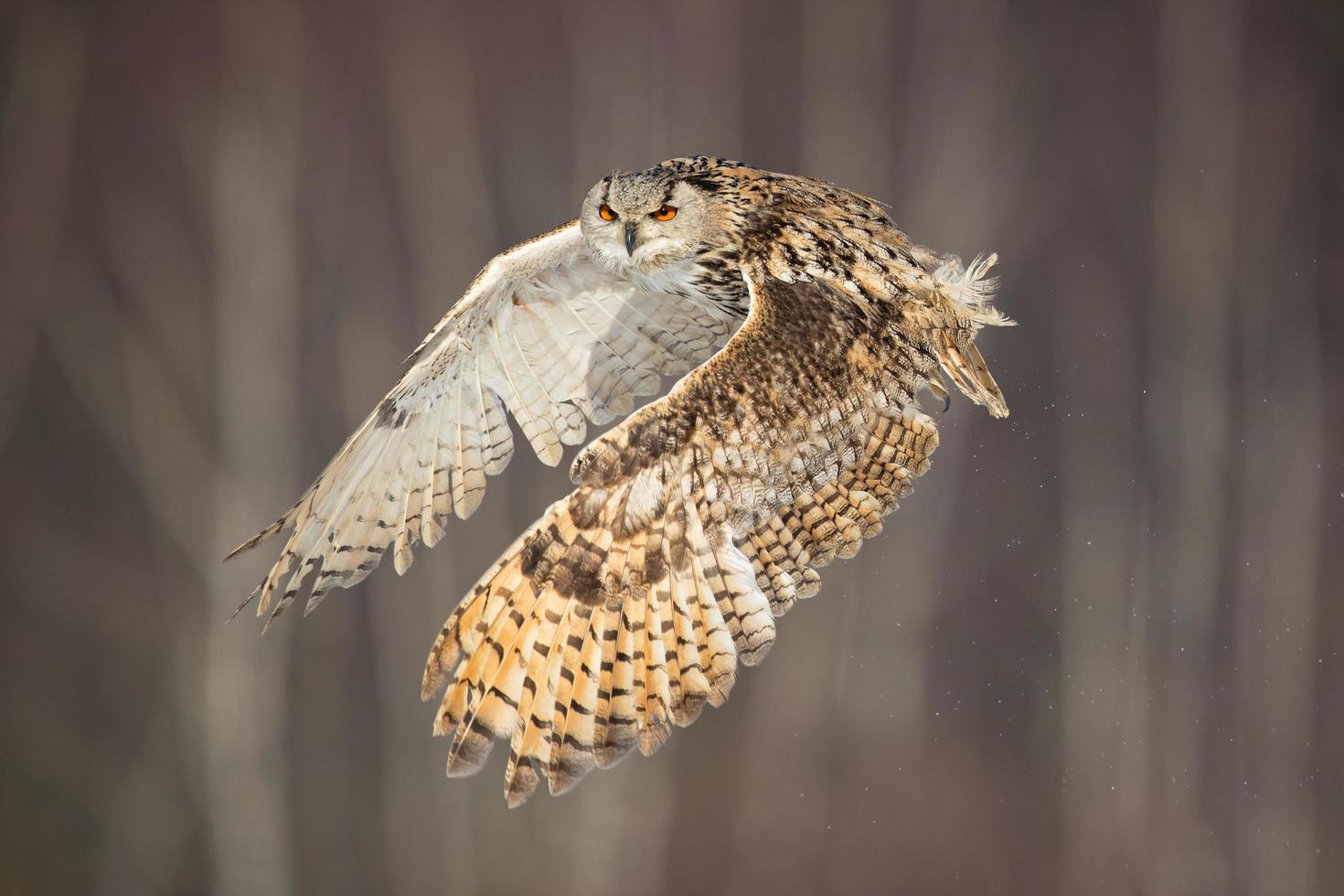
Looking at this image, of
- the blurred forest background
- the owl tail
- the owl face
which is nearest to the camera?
the owl tail

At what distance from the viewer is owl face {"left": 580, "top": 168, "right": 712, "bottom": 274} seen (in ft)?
5.14

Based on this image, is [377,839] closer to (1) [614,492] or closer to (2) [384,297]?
(2) [384,297]

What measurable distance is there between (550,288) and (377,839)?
54.9 inches

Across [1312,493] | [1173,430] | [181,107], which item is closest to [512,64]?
[181,107]

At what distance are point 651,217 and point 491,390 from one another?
408 millimetres

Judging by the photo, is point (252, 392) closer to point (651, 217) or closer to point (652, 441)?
point (651, 217)

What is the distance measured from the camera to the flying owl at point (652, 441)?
4.42 ft

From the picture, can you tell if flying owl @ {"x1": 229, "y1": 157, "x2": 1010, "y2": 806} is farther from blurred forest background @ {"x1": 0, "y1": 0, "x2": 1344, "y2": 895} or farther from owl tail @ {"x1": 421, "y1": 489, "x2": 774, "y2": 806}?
blurred forest background @ {"x1": 0, "y1": 0, "x2": 1344, "y2": 895}

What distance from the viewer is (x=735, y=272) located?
5.28 ft

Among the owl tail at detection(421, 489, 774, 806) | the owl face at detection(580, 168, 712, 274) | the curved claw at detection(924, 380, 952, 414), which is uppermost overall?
the owl face at detection(580, 168, 712, 274)

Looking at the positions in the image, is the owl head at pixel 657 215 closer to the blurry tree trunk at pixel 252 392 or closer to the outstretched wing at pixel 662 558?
the outstretched wing at pixel 662 558

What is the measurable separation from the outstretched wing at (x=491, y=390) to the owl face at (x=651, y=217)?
145mm

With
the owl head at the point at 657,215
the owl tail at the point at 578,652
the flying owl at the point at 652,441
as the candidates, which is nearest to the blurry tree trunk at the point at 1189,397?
the flying owl at the point at 652,441

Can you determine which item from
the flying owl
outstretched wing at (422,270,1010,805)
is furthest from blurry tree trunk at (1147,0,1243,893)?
outstretched wing at (422,270,1010,805)
